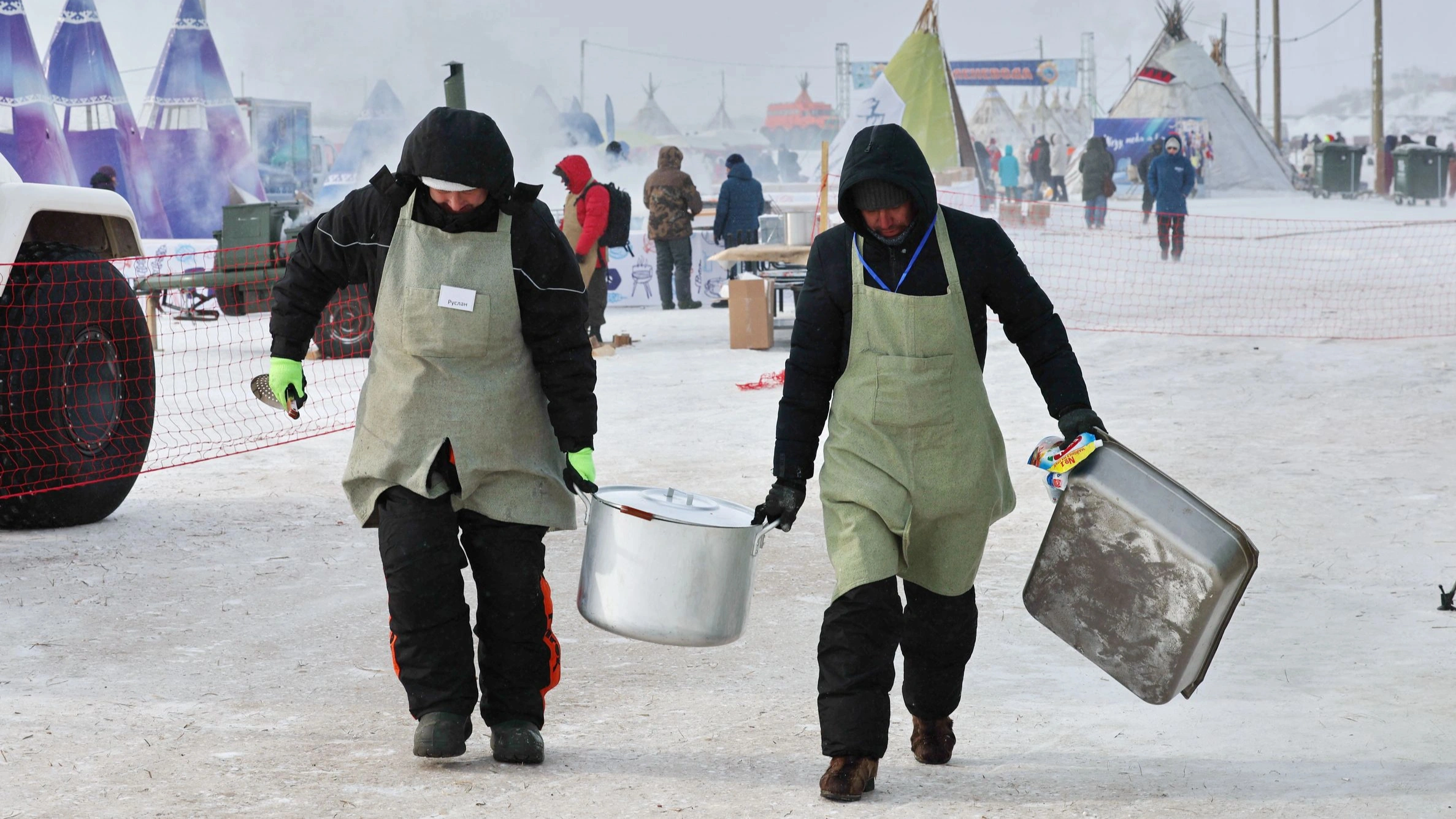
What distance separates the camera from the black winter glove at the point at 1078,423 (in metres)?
3.21

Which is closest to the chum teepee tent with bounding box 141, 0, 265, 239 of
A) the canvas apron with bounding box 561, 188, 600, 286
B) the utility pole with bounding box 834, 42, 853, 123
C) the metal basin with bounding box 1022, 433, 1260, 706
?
the canvas apron with bounding box 561, 188, 600, 286

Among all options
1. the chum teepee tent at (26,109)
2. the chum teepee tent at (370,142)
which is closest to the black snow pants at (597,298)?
the chum teepee tent at (26,109)

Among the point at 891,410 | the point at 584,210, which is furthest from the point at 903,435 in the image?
the point at 584,210

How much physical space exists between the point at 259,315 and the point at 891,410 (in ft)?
43.7

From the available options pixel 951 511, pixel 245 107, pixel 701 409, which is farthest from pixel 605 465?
pixel 245 107

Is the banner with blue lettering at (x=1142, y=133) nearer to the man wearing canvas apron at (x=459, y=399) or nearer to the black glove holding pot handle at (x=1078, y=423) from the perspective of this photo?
the black glove holding pot handle at (x=1078, y=423)

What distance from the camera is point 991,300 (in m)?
3.27

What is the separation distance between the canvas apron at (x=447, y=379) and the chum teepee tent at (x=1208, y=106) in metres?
36.6

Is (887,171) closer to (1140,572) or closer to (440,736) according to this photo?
(1140,572)

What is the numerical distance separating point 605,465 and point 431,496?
4.04m

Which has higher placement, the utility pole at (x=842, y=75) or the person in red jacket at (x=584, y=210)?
the utility pole at (x=842, y=75)

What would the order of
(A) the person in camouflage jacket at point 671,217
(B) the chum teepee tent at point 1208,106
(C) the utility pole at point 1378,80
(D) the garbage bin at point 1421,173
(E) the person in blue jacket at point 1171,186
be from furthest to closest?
1. (B) the chum teepee tent at point 1208,106
2. (C) the utility pole at point 1378,80
3. (D) the garbage bin at point 1421,173
4. (E) the person in blue jacket at point 1171,186
5. (A) the person in camouflage jacket at point 671,217

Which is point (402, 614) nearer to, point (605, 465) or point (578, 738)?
point (578, 738)

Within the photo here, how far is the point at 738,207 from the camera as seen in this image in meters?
15.4
